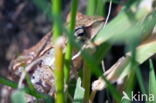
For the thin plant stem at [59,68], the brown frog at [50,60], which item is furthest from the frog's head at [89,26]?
the thin plant stem at [59,68]

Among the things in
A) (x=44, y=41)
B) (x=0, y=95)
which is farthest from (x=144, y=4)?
(x=0, y=95)

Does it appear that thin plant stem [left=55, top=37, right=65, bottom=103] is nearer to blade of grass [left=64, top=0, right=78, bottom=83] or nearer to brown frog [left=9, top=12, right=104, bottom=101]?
blade of grass [left=64, top=0, right=78, bottom=83]

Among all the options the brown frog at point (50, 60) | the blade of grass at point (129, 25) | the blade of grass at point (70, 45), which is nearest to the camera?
the blade of grass at point (129, 25)

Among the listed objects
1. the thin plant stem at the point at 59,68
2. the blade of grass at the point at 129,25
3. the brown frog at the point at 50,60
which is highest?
the brown frog at the point at 50,60

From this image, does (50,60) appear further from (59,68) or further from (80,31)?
(59,68)

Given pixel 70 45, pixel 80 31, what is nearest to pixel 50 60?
pixel 80 31

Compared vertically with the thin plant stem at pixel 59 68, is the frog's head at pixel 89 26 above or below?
above

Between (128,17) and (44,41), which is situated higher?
(44,41)

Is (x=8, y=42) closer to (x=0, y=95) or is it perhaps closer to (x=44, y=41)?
(x=0, y=95)

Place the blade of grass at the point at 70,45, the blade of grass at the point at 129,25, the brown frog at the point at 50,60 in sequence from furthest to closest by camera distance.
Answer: the brown frog at the point at 50,60 → the blade of grass at the point at 70,45 → the blade of grass at the point at 129,25

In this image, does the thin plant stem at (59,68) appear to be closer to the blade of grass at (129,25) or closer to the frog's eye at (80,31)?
the blade of grass at (129,25)

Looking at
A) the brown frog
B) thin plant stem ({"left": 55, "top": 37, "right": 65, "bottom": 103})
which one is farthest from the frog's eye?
thin plant stem ({"left": 55, "top": 37, "right": 65, "bottom": 103})
